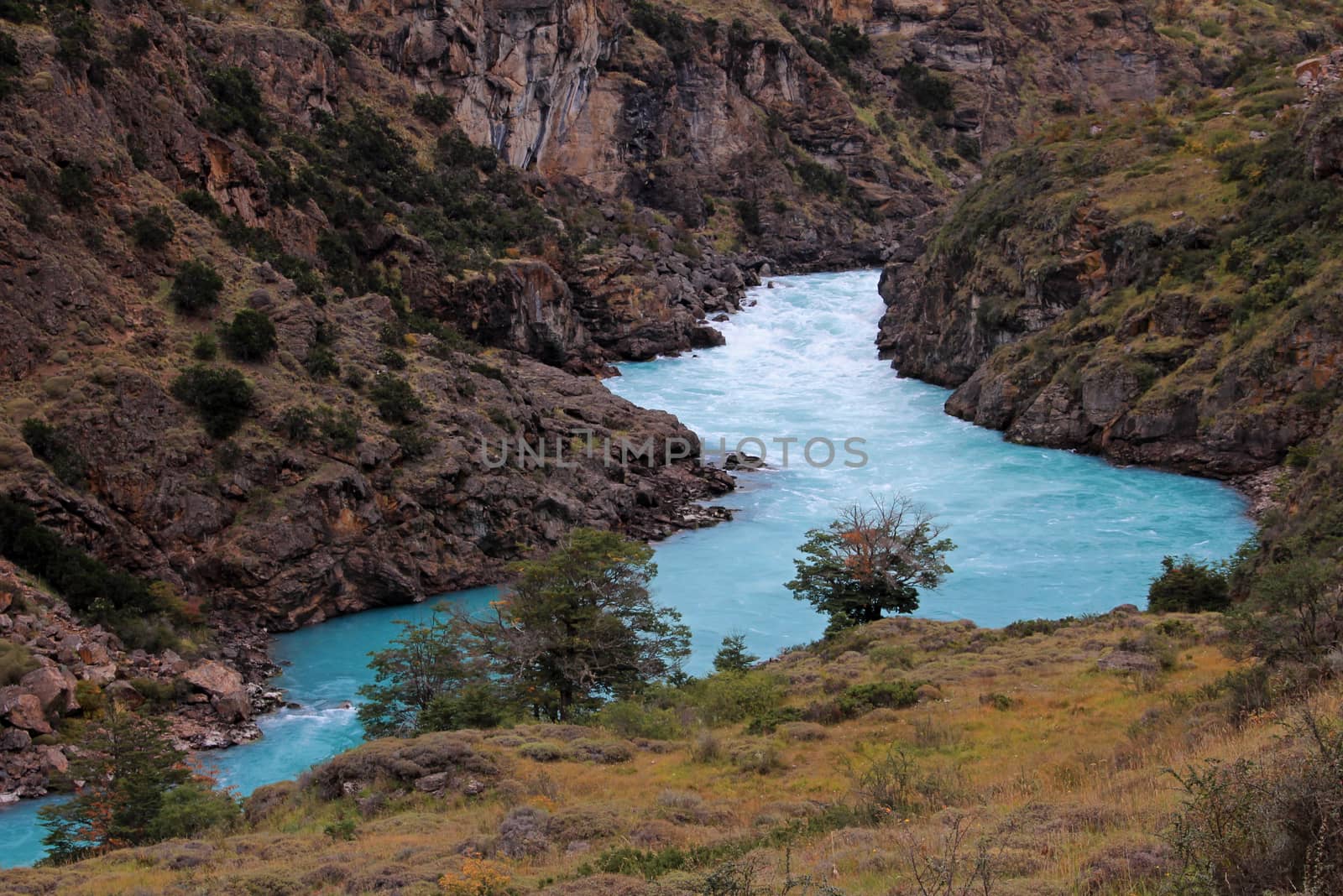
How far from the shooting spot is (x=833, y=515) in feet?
121

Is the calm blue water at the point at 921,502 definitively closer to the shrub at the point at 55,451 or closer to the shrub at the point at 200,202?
the shrub at the point at 55,451

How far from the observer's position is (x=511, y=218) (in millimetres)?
57312

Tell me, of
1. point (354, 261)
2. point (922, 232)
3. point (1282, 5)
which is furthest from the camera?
point (1282, 5)

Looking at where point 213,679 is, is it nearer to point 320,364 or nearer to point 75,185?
point 320,364

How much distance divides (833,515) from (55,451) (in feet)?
75.2

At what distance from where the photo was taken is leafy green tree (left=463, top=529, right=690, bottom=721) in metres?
19.9

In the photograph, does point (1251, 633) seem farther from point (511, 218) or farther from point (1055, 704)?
point (511, 218)

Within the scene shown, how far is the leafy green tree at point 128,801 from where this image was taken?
1364cm

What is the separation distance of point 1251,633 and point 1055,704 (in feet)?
9.05

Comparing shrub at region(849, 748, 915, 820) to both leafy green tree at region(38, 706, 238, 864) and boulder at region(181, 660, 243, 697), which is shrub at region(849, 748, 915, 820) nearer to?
leafy green tree at region(38, 706, 238, 864)

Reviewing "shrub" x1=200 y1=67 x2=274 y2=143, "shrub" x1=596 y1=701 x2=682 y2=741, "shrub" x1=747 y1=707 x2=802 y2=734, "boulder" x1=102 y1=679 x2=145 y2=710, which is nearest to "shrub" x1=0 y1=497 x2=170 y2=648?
"boulder" x1=102 y1=679 x2=145 y2=710

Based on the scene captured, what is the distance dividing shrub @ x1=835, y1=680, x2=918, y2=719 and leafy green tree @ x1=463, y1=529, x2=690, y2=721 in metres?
4.87

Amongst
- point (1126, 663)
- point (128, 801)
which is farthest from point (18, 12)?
point (1126, 663)

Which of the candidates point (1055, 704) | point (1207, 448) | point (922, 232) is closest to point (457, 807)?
point (1055, 704)
